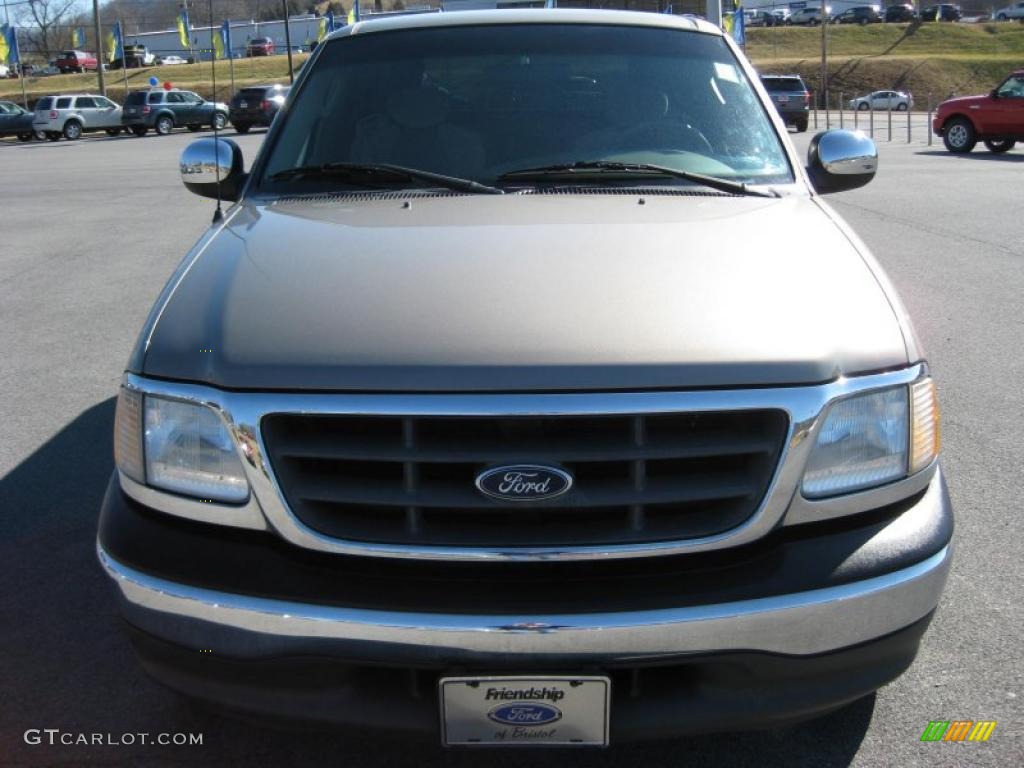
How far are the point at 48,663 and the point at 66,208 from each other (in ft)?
44.6

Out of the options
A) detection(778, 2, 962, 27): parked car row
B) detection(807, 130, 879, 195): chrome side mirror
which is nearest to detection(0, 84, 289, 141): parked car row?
detection(807, 130, 879, 195): chrome side mirror

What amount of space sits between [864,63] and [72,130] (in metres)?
45.5

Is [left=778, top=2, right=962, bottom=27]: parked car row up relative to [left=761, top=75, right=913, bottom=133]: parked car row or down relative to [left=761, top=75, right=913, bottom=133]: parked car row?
up

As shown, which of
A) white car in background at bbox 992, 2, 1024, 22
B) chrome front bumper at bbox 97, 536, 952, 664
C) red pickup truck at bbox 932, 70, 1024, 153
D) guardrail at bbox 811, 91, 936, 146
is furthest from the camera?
white car in background at bbox 992, 2, 1024, 22

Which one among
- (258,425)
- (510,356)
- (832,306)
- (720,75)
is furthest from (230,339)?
(720,75)

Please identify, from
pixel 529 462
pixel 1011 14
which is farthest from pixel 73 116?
pixel 1011 14

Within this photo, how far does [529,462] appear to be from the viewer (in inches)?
85.0

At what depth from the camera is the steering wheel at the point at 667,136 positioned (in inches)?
138

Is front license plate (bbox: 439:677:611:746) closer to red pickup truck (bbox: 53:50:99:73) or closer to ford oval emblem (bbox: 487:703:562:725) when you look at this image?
ford oval emblem (bbox: 487:703:562:725)

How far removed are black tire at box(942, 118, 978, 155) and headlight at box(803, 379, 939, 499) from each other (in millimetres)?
21628

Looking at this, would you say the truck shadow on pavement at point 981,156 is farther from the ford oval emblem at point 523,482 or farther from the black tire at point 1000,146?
Result: the ford oval emblem at point 523,482

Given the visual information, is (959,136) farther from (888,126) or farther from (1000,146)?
(888,126)

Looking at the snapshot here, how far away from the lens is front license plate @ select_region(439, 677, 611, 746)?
6.82 ft

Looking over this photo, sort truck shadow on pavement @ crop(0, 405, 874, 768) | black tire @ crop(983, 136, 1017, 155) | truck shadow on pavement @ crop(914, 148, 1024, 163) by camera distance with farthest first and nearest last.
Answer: black tire @ crop(983, 136, 1017, 155) < truck shadow on pavement @ crop(914, 148, 1024, 163) < truck shadow on pavement @ crop(0, 405, 874, 768)
